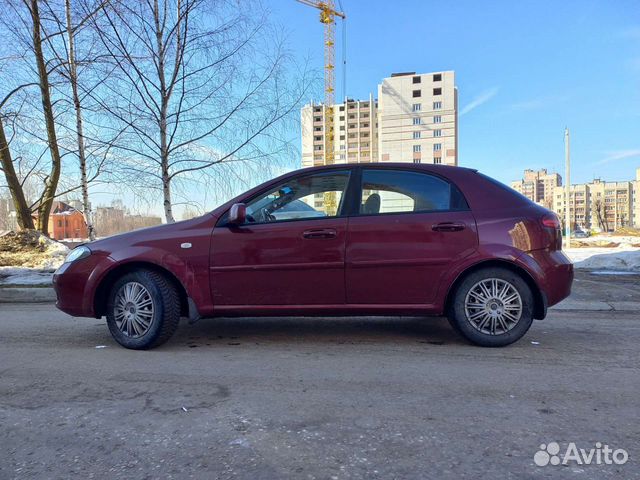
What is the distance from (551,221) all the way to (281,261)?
244cm

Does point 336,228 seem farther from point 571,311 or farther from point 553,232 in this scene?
point 571,311

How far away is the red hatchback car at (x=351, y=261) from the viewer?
402 centimetres

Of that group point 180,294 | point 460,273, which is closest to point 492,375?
point 460,273

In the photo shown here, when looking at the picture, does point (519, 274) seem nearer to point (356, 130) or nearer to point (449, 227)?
point (449, 227)

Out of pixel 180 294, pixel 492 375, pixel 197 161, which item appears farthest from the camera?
pixel 197 161

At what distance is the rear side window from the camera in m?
4.19

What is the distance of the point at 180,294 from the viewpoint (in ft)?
14.1

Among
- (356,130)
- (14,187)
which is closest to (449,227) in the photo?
(14,187)

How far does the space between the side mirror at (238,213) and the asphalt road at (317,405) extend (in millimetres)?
1196

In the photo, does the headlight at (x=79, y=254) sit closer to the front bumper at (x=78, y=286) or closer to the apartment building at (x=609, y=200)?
the front bumper at (x=78, y=286)

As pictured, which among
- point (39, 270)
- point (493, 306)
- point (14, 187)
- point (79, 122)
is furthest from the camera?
point (14, 187)

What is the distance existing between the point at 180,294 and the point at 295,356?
124 centimetres

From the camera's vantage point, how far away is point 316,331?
4.95 meters

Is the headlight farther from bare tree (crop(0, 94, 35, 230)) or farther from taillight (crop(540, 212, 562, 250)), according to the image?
bare tree (crop(0, 94, 35, 230))
